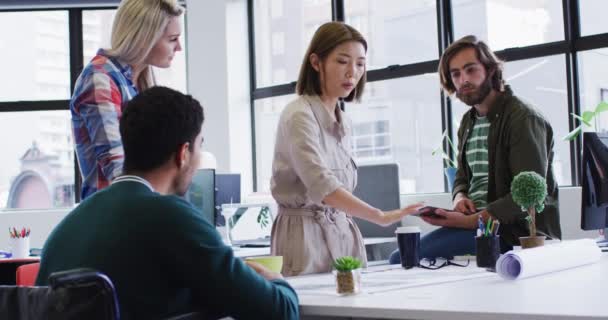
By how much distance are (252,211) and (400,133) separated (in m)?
1.70

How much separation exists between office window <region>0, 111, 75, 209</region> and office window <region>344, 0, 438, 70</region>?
9.03 feet

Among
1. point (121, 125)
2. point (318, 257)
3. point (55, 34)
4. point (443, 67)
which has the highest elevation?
point (55, 34)

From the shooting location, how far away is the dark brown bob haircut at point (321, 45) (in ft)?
7.09

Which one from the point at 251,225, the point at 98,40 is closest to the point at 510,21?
the point at 251,225

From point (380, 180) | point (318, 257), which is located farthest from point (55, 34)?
point (318, 257)

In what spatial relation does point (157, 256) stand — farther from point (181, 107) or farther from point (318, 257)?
point (318, 257)

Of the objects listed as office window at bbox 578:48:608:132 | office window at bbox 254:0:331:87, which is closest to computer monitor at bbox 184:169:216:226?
office window at bbox 578:48:608:132

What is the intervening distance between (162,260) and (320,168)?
0.80m

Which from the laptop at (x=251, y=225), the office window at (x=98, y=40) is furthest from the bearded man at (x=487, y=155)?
the office window at (x=98, y=40)

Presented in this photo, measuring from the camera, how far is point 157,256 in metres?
1.21

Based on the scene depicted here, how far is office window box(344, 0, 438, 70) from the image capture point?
5327mm

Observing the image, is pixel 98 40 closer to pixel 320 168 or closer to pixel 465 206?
pixel 465 206

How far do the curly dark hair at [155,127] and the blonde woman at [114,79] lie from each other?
430 millimetres

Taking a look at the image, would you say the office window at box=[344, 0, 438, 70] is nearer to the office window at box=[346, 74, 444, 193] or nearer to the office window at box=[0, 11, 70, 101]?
the office window at box=[346, 74, 444, 193]
